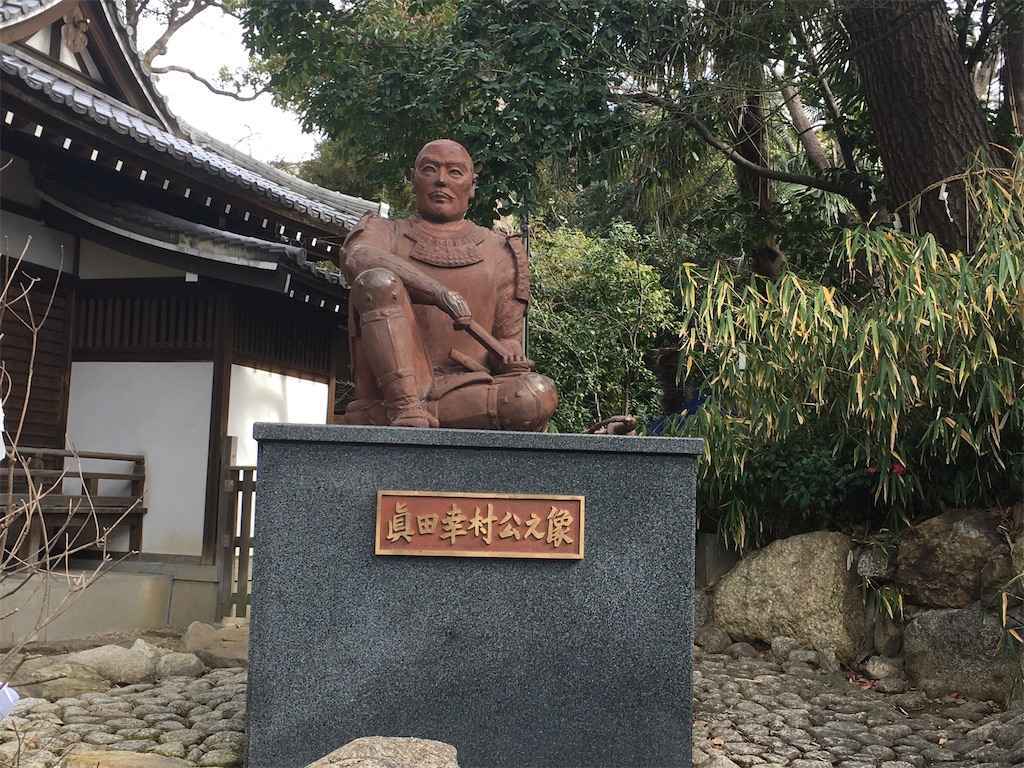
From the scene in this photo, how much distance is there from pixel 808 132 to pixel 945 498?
4404mm

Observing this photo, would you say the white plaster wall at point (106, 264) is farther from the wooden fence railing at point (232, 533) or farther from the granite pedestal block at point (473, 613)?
the granite pedestal block at point (473, 613)

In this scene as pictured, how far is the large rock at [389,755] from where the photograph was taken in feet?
8.32

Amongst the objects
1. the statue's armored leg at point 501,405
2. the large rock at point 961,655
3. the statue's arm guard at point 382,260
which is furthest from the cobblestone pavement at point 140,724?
the large rock at point 961,655

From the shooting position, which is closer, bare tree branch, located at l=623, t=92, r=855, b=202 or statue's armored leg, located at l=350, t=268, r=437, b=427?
statue's armored leg, located at l=350, t=268, r=437, b=427

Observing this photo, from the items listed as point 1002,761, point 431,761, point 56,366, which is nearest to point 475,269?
point 431,761

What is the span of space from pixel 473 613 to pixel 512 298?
1.45 metres

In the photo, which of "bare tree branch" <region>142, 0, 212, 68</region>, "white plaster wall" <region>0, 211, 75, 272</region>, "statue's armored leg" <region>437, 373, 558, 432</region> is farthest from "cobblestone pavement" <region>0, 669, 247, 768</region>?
"bare tree branch" <region>142, 0, 212, 68</region>

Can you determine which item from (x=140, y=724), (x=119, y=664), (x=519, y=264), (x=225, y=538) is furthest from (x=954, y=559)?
(x=225, y=538)

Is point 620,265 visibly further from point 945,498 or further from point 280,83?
point 945,498

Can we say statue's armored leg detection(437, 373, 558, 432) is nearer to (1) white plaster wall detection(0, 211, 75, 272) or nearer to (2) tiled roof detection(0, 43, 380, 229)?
(2) tiled roof detection(0, 43, 380, 229)

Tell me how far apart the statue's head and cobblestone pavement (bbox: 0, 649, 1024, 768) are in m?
2.36

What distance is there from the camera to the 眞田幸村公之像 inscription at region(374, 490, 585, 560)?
3416 millimetres

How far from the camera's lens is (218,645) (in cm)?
554

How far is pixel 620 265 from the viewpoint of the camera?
11562mm
